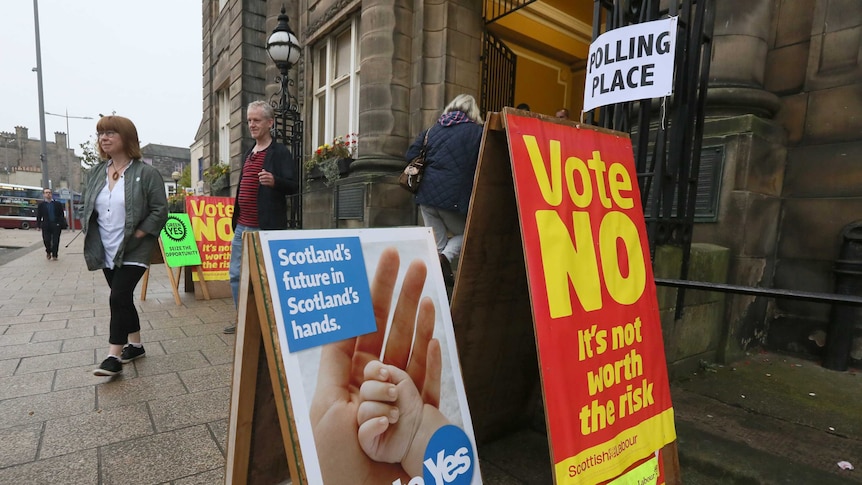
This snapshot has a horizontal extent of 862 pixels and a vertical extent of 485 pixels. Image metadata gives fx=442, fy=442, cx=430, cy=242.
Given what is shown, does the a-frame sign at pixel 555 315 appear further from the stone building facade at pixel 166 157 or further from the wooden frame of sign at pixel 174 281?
the stone building facade at pixel 166 157

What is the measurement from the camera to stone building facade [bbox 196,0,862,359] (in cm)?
358

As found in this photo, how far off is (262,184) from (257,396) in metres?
2.55

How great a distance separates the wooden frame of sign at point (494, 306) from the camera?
1.77 m

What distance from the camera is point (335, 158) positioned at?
7949 millimetres

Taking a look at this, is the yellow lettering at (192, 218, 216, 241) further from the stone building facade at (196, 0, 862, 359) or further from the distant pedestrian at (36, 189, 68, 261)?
the distant pedestrian at (36, 189, 68, 261)

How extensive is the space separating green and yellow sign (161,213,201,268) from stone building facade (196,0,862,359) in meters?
2.38

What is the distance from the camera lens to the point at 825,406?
110 inches

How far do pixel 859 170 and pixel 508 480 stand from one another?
3761mm

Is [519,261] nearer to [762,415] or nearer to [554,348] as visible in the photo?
[554,348]

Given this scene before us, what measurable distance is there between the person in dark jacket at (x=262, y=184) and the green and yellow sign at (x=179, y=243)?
2.54 meters

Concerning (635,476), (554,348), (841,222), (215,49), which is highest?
(215,49)

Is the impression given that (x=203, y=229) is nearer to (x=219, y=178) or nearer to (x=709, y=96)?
(x=709, y=96)

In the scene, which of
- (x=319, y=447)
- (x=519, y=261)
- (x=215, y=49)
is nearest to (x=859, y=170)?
(x=519, y=261)

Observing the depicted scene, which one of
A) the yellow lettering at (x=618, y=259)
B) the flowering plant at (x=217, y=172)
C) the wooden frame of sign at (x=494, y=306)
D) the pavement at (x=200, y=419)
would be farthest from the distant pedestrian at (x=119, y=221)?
the flowering plant at (x=217, y=172)
